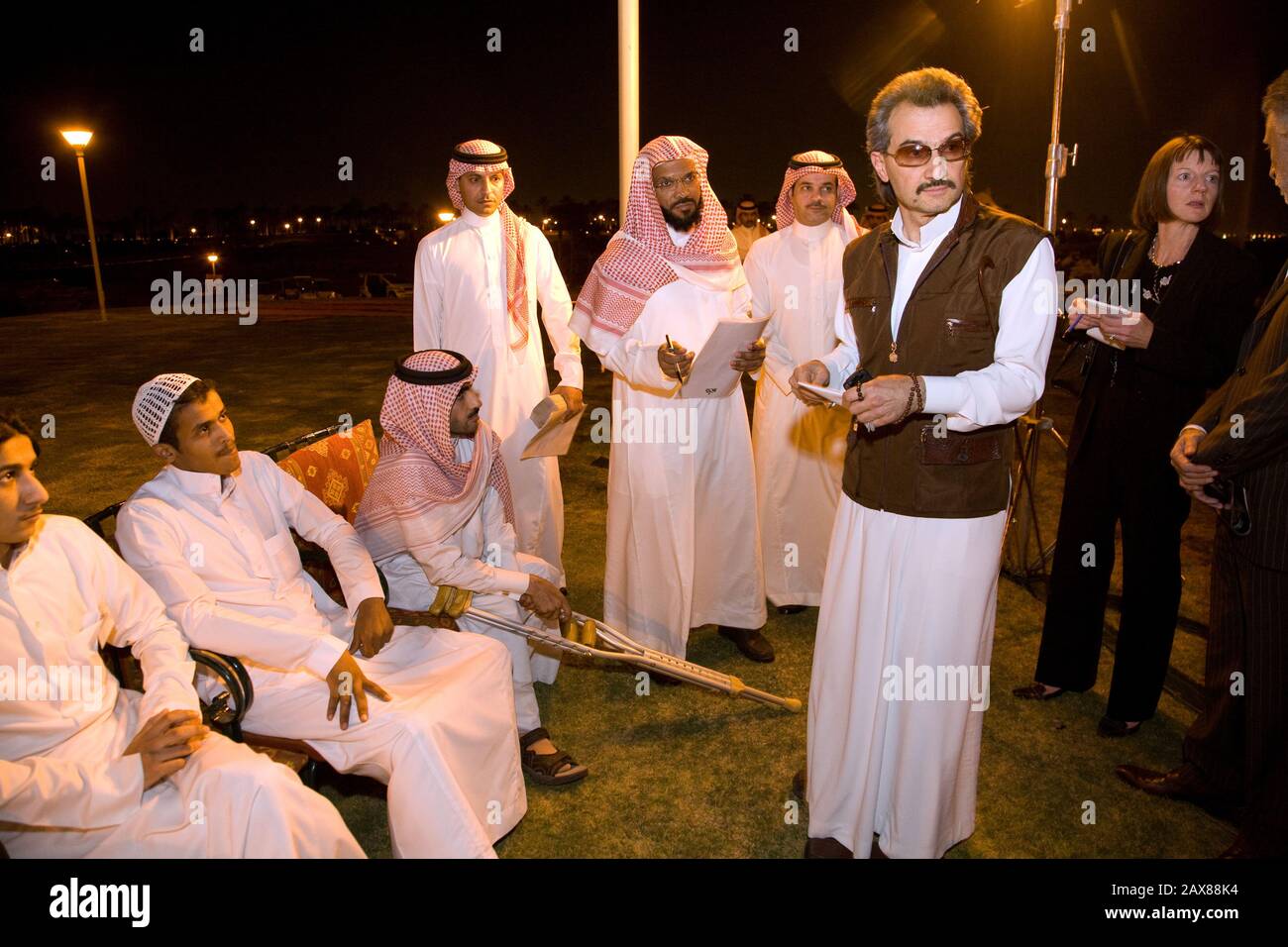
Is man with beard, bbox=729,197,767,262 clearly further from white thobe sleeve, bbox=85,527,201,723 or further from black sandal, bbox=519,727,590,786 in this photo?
white thobe sleeve, bbox=85,527,201,723

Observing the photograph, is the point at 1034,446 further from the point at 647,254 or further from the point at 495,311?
the point at 495,311

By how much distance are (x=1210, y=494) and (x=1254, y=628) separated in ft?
1.35

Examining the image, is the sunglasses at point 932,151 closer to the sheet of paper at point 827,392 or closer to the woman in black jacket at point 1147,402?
the sheet of paper at point 827,392

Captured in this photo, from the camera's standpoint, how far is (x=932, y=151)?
2174mm

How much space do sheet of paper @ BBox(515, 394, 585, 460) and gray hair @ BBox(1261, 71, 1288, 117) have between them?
242cm

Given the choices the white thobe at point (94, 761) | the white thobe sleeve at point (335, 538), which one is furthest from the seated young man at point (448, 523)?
the white thobe at point (94, 761)

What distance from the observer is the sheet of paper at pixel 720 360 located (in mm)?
3162

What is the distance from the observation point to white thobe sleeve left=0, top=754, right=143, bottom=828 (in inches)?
74.1

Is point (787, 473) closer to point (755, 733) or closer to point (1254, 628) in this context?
point (755, 733)

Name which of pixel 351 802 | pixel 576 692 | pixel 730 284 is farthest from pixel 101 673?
pixel 730 284

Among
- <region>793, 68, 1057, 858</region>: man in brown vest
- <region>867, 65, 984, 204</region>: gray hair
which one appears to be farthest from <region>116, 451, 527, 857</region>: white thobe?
<region>867, 65, 984, 204</region>: gray hair

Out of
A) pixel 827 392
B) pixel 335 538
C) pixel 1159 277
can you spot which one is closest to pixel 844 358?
pixel 827 392

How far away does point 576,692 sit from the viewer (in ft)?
12.1

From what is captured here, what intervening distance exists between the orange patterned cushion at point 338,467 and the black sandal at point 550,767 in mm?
1179
